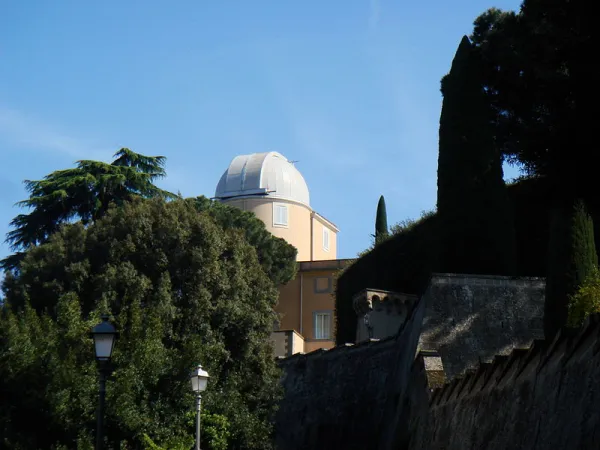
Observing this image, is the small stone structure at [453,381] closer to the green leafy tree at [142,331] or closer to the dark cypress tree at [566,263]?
the dark cypress tree at [566,263]

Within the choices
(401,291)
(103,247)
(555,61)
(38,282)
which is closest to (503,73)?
(555,61)

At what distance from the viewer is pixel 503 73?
33188 mm

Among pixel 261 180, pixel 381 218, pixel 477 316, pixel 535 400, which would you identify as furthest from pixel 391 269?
pixel 261 180

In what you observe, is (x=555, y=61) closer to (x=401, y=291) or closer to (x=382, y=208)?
(x=401, y=291)

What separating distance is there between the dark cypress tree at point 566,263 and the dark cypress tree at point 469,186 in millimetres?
5379

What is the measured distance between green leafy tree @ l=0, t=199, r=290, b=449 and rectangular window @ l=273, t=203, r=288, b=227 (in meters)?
39.1

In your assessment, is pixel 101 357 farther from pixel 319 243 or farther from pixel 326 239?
pixel 326 239

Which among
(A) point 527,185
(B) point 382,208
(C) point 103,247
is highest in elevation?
(B) point 382,208

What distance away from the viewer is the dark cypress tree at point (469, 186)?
25.1m

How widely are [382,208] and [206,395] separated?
30383mm

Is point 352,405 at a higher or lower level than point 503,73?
lower

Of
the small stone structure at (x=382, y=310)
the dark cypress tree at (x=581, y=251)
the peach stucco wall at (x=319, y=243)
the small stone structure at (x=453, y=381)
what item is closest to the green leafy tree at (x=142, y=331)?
the small stone structure at (x=453, y=381)

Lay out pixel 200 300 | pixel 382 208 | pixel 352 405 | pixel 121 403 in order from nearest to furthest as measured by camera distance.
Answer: pixel 121 403
pixel 200 300
pixel 352 405
pixel 382 208

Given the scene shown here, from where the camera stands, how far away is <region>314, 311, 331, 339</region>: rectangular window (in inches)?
2451
